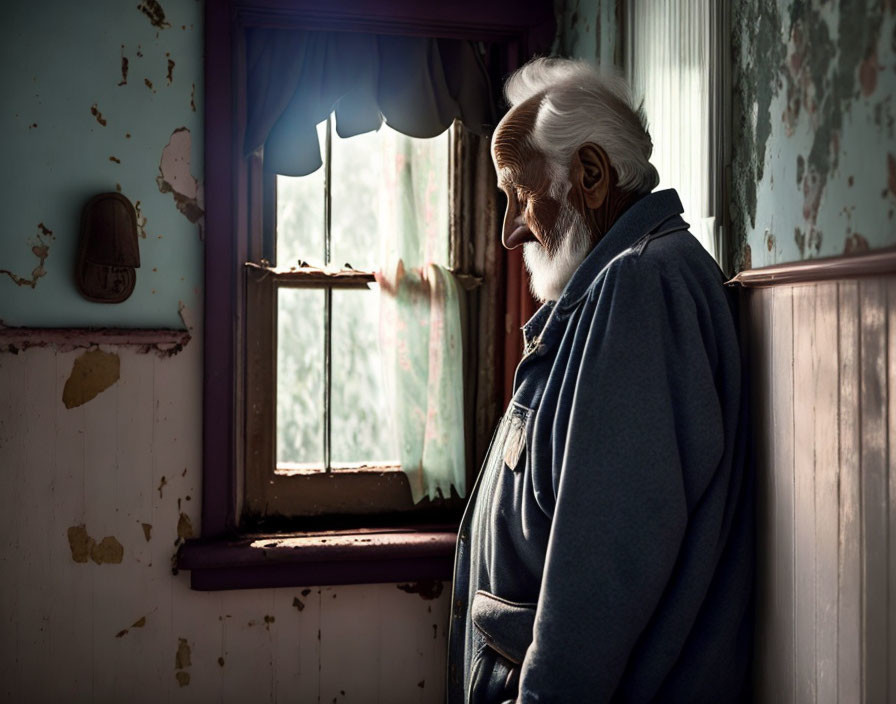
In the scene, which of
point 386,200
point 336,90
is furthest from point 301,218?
point 336,90

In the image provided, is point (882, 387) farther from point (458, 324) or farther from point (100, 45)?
point (100, 45)

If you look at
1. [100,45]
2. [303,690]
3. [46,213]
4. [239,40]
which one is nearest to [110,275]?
[46,213]

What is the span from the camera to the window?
7.25 feet

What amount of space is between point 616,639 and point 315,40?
5.98 ft

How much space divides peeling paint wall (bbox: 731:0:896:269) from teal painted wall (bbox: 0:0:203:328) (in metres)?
1.44

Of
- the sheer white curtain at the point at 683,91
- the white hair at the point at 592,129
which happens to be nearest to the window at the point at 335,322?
the sheer white curtain at the point at 683,91

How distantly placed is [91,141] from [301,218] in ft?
1.93

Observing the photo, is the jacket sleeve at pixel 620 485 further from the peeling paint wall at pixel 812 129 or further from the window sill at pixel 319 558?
the window sill at pixel 319 558

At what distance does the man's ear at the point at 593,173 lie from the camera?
134 cm

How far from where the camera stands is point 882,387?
89cm

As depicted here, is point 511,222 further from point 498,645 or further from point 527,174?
point 498,645

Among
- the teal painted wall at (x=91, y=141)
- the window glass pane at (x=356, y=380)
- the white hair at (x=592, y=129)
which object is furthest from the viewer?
the window glass pane at (x=356, y=380)

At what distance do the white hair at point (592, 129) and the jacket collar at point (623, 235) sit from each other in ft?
0.29

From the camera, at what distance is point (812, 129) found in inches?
42.4
